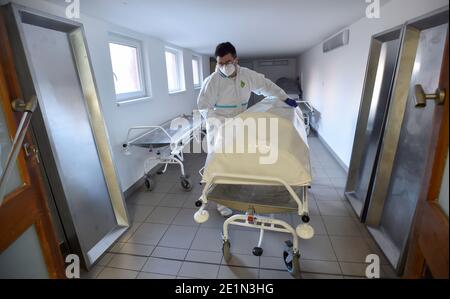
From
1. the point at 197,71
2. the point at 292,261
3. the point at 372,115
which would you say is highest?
the point at 197,71

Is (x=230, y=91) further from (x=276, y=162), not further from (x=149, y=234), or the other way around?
(x=149, y=234)

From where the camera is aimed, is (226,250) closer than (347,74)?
Yes

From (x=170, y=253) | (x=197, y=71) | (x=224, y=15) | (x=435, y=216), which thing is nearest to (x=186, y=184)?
(x=170, y=253)

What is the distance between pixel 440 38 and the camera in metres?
1.49

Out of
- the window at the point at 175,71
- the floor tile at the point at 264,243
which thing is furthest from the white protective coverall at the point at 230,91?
the window at the point at 175,71

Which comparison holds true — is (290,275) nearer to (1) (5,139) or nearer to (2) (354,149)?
(2) (354,149)

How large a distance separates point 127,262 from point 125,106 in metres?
1.84

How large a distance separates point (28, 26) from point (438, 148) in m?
2.31

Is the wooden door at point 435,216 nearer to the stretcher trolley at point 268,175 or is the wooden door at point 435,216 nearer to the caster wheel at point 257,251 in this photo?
the stretcher trolley at point 268,175

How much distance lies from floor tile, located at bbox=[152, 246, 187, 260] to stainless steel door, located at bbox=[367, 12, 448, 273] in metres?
1.54

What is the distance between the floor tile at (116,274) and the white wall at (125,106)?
118 cm

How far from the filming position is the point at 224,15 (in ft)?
8.27

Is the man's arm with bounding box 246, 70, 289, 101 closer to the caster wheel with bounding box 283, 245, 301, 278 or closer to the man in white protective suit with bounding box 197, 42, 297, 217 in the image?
the man in white protective suit with bounding box 197, 42, 297, 217

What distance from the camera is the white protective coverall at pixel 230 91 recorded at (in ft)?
8.13
